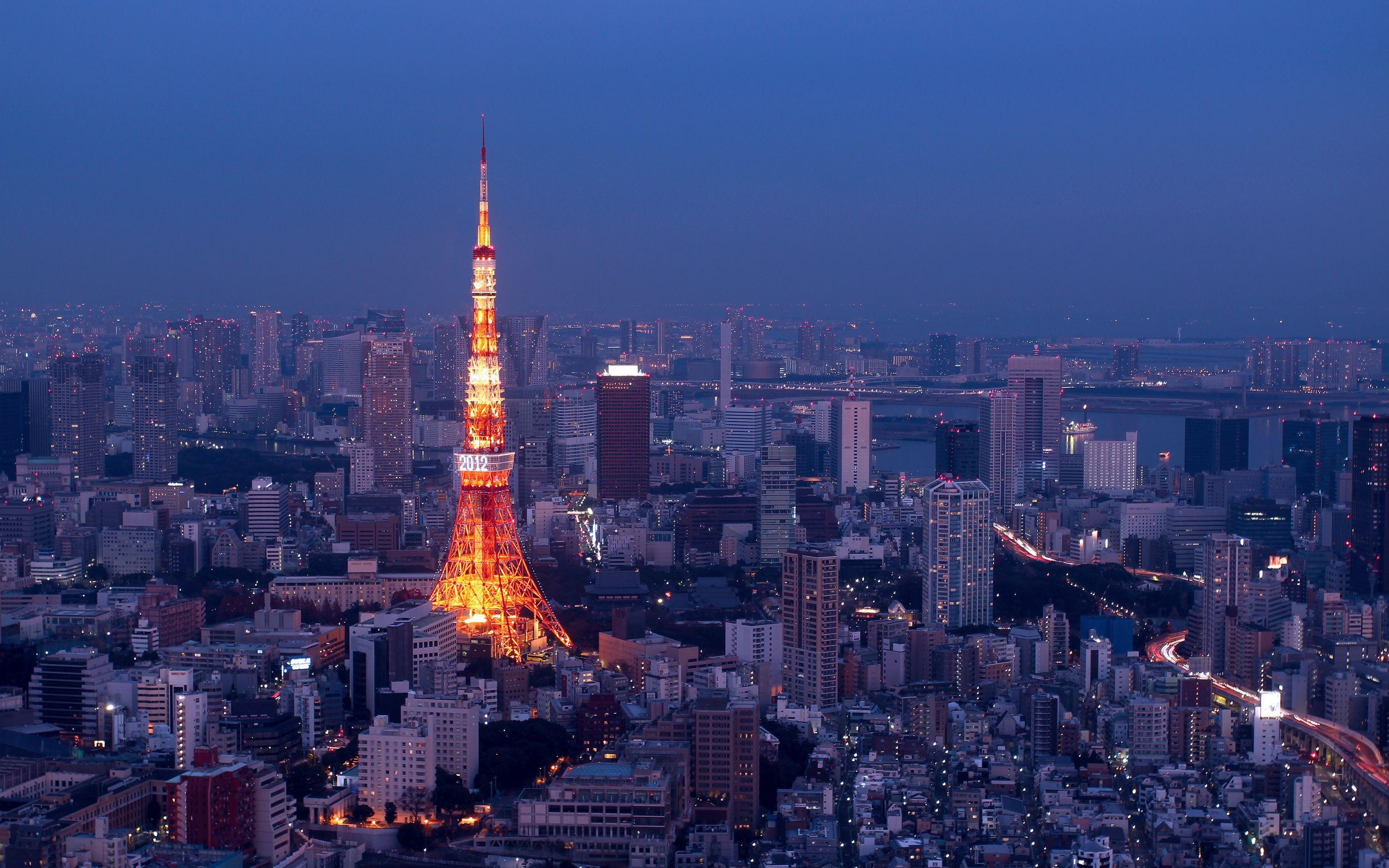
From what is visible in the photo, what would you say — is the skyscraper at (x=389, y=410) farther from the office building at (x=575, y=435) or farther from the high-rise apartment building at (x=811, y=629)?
the high-rise apartment building at (x=811, y=629)

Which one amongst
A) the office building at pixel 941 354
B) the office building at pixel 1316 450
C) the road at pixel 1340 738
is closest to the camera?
the road at pixel 1340 738

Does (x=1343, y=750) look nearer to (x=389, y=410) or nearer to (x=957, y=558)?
(x=957, y=558)

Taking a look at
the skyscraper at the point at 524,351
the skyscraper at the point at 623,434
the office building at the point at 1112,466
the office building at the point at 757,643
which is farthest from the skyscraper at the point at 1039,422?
the office building at the point at 757,643

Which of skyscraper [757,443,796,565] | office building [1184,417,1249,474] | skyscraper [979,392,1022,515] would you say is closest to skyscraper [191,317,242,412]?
skyscraper [979,392,1022,515]

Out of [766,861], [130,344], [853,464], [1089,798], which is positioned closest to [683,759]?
[766,861]

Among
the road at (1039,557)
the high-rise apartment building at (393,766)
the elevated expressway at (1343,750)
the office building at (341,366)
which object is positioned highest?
the office building at (341,366)

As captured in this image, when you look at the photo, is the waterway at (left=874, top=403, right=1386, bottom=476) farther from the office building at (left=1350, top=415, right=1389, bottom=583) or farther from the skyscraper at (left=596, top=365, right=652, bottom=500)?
the office building at (left=1350, top=415, right=1389, bottom=583)
